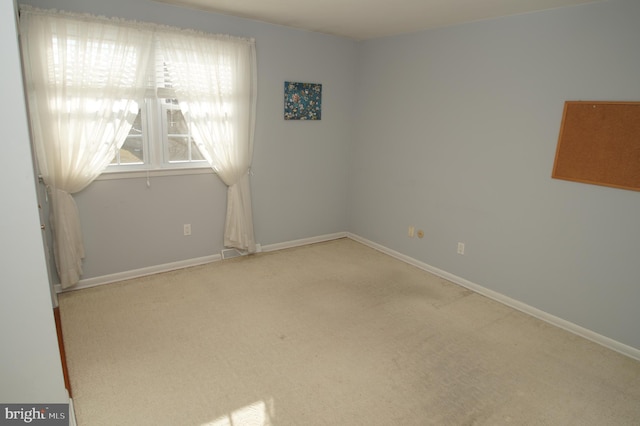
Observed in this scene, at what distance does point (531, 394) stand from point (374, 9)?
2.96 metres

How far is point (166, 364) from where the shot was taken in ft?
7.63

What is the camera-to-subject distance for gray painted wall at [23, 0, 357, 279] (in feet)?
10.7

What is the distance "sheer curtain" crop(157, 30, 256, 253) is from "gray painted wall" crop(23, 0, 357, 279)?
0.12 m

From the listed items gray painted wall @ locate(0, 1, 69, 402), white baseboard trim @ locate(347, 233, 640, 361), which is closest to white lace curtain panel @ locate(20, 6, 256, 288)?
gray painted wall @ locate(0, 1, 69, 402)

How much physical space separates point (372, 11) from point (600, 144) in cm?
200

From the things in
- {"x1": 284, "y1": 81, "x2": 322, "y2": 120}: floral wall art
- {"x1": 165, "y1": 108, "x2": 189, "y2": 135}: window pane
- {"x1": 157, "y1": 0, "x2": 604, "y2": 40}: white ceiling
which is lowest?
{"x1": 165, "y1": 108, "x2": 189, "y2": 135}: window pane

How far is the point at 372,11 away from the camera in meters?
3.11

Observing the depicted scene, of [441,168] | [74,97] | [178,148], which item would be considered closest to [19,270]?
[74,97]

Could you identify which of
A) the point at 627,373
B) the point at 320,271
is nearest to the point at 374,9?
the point at 320,271

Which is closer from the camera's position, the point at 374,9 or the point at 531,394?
the point at 531,394

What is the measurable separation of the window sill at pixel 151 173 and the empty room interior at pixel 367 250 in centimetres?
2

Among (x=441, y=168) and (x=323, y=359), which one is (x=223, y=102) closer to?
(x=441, y=168)

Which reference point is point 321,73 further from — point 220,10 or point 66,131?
point 66,131

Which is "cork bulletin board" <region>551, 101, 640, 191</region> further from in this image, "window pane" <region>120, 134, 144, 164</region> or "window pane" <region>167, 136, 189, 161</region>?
"window pane" <region>120, 134, 144, 164</region>
